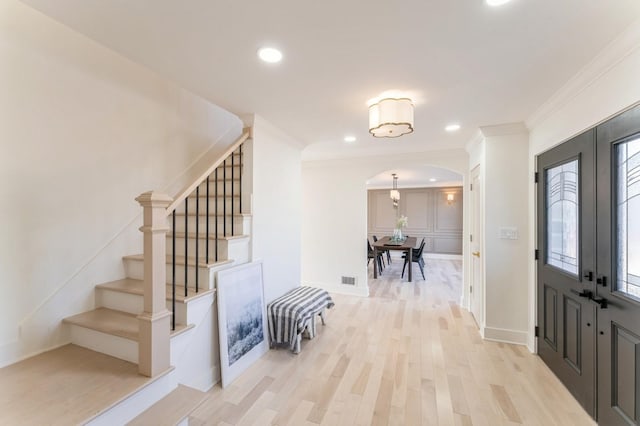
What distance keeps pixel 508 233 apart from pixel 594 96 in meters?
1.59

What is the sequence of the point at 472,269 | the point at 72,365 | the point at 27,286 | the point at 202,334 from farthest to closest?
the point at 472,269
the point at 202,334
the point at 27,286
the point at 72,365

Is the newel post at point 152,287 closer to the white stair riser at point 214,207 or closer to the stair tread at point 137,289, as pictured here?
the stair tread at point 137,289

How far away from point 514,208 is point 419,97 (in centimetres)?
180

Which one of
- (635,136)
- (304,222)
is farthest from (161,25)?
(304,222)

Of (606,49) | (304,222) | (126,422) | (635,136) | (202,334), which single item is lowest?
(126,422)

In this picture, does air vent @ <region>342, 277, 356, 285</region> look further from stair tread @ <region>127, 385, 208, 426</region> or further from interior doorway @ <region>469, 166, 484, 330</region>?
stair tread @ <region>127, 385, 208, 426</region>

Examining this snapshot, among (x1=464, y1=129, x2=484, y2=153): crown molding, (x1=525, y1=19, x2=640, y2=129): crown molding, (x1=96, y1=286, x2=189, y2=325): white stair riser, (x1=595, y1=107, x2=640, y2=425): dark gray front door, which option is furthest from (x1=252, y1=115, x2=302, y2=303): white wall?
(x1=595, y1=107, x2=640, y2=425): dark gray front door

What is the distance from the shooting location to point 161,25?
1.50 meters

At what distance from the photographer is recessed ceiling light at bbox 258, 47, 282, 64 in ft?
5.62

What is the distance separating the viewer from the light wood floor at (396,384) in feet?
6.40

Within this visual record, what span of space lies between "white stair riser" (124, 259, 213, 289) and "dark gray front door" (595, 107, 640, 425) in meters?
2.87

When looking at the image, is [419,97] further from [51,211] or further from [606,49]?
[51,211]

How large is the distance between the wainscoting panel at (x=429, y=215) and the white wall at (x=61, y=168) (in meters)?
8.20

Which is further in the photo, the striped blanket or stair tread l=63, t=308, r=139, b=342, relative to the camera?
the striped blanket
